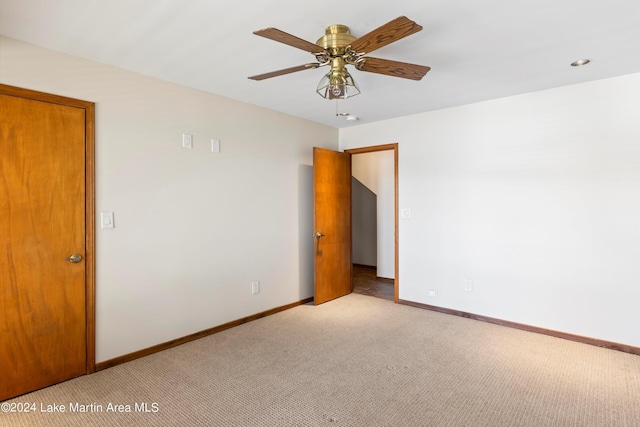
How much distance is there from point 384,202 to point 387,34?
4.14 metres

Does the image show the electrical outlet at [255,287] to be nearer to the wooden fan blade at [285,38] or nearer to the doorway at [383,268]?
the doorway at [383,268]

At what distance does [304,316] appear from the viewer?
12.7 ft

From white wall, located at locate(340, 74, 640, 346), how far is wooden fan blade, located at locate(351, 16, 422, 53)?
91.6 inches

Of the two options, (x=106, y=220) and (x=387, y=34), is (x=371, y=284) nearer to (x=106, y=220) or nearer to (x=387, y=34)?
(x=106, y=220)

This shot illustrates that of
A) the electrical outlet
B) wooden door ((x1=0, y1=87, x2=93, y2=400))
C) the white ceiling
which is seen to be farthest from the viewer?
the electrical outlet

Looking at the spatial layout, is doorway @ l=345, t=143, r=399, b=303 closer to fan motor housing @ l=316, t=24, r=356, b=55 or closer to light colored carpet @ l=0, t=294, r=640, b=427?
light colored carpet @ l=0, t=294, r=640, b=427

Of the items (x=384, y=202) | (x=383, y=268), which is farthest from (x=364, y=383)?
(x=384, y=202)

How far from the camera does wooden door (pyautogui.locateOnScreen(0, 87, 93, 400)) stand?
222cm

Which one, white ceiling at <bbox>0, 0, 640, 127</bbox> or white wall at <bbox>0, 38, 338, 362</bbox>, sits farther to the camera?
white wall at <bbox>0, 38, 338, 362</bbox>

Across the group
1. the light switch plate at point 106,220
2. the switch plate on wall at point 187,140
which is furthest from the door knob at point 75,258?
the switch plate on wall at point 187,140

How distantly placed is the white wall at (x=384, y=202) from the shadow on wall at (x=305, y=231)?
1715mm

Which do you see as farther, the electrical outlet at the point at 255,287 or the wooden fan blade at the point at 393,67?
the electrical outlet at the point at 255,287

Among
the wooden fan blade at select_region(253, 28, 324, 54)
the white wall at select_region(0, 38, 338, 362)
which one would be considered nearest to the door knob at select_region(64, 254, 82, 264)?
the white wall at select_region(0, 38, 338, 362)

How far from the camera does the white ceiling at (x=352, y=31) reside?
188cm
